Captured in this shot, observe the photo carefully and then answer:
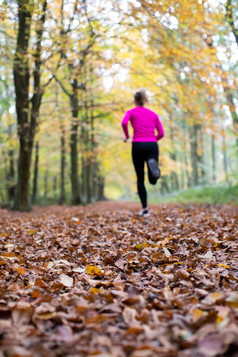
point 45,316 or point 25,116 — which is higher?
point 25,116

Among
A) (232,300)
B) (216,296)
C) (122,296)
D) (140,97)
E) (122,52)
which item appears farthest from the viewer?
(122,52)

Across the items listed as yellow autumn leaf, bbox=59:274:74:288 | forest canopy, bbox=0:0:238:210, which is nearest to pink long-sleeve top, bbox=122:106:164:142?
forest canopy, bbox=0:0:238:210

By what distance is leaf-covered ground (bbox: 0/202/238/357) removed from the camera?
1.39m

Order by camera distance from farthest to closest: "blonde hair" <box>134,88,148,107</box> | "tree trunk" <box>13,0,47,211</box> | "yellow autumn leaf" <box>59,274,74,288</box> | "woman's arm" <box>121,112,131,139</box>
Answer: "tree trunk" <box>13,0,47,211</box>, "blonde hair" <box>134,88,148,107</box>, "woman's arm" <box>121,112,131,139</box>, "yellow autumn leaf" <box>59,274,74,288</box>

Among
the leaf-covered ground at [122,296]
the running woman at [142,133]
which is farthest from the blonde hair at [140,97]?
the leaf-covered ground at [122,296]

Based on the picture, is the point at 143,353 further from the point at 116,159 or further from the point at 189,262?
the point at 116,159

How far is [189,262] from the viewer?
279cm

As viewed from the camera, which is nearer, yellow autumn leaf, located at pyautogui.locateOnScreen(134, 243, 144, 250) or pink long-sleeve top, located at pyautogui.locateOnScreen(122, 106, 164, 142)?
yellow autumn leaf, located at pyautogui.locateOnScreen(134, 243, 144, 250)

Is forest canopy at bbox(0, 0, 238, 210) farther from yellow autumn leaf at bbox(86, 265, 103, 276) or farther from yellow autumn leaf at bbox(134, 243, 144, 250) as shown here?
yellow autumn leaf at bbox(86, 265, 103, 276)

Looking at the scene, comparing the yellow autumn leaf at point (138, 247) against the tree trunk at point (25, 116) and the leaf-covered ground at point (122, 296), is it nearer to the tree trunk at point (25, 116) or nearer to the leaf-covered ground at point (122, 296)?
the leaf-covered ground at point (122, 296)

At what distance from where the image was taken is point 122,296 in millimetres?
2064

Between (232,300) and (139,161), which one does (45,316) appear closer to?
(232,300)

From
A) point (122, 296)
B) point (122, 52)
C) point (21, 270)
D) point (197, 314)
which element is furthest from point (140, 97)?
point (122, 52)

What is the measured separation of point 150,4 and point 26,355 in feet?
20.1
